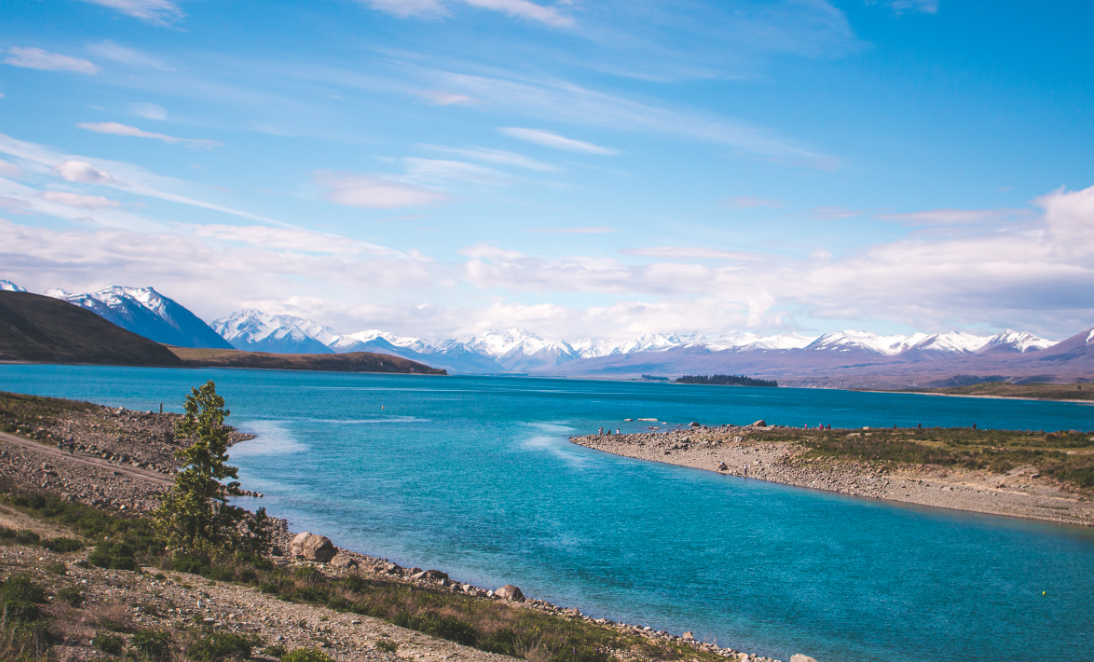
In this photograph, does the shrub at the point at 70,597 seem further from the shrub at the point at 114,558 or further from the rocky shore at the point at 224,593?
the shrub at the point at 114,558

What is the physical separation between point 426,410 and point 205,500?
4219 inches

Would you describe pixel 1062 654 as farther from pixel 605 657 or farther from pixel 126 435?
pixel 126 435

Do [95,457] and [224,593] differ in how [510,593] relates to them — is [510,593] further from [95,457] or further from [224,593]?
[95,457]

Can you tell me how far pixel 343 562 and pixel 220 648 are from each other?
12.3m

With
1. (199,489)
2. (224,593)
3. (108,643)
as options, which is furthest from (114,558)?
(108,643)

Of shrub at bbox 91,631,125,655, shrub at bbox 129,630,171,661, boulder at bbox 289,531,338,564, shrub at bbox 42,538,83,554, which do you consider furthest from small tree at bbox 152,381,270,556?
shrub at bbox 91,631,125,655

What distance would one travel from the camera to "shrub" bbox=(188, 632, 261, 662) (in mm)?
13109

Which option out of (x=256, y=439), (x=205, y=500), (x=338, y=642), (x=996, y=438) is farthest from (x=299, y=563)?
(x=996, y=438)

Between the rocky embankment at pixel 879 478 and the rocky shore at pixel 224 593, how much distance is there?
35.9m

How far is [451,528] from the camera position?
116ft

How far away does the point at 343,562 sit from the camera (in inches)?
997

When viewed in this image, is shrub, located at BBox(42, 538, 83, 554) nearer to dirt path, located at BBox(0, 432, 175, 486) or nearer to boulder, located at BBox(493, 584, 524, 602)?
boulder, located at BBox(493, 584, 524, 602)

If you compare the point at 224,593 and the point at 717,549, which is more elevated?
the point at 224,593

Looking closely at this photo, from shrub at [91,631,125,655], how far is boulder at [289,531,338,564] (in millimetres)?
12813
